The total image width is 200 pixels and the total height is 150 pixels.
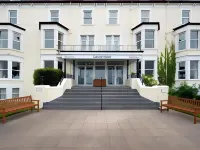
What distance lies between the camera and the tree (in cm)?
1927

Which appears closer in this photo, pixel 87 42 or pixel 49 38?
pixel 49 38

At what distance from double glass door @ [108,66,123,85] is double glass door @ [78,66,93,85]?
2329 millimetres

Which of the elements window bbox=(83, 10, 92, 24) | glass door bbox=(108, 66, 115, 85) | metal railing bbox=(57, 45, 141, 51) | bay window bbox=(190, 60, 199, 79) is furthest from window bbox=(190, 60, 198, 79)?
window bbox=(83, 10, 92, 24)

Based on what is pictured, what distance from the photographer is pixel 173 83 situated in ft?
63.1

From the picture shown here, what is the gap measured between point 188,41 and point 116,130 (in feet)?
51.3

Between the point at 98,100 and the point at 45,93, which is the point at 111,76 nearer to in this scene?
the point at 98,100

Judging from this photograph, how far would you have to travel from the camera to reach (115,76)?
20.8 metres

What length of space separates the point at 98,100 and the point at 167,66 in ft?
35.3

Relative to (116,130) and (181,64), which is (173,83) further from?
(116,130)

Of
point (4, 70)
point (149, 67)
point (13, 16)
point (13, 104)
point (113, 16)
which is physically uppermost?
point (113, 16)

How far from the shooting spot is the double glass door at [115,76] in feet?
68.2

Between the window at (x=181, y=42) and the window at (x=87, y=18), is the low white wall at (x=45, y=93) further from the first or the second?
the window at (x=181, y=42)

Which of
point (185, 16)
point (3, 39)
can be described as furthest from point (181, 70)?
point (3, 39)

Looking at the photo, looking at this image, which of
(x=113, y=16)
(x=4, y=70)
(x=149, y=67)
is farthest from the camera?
(x=113, y=16)
